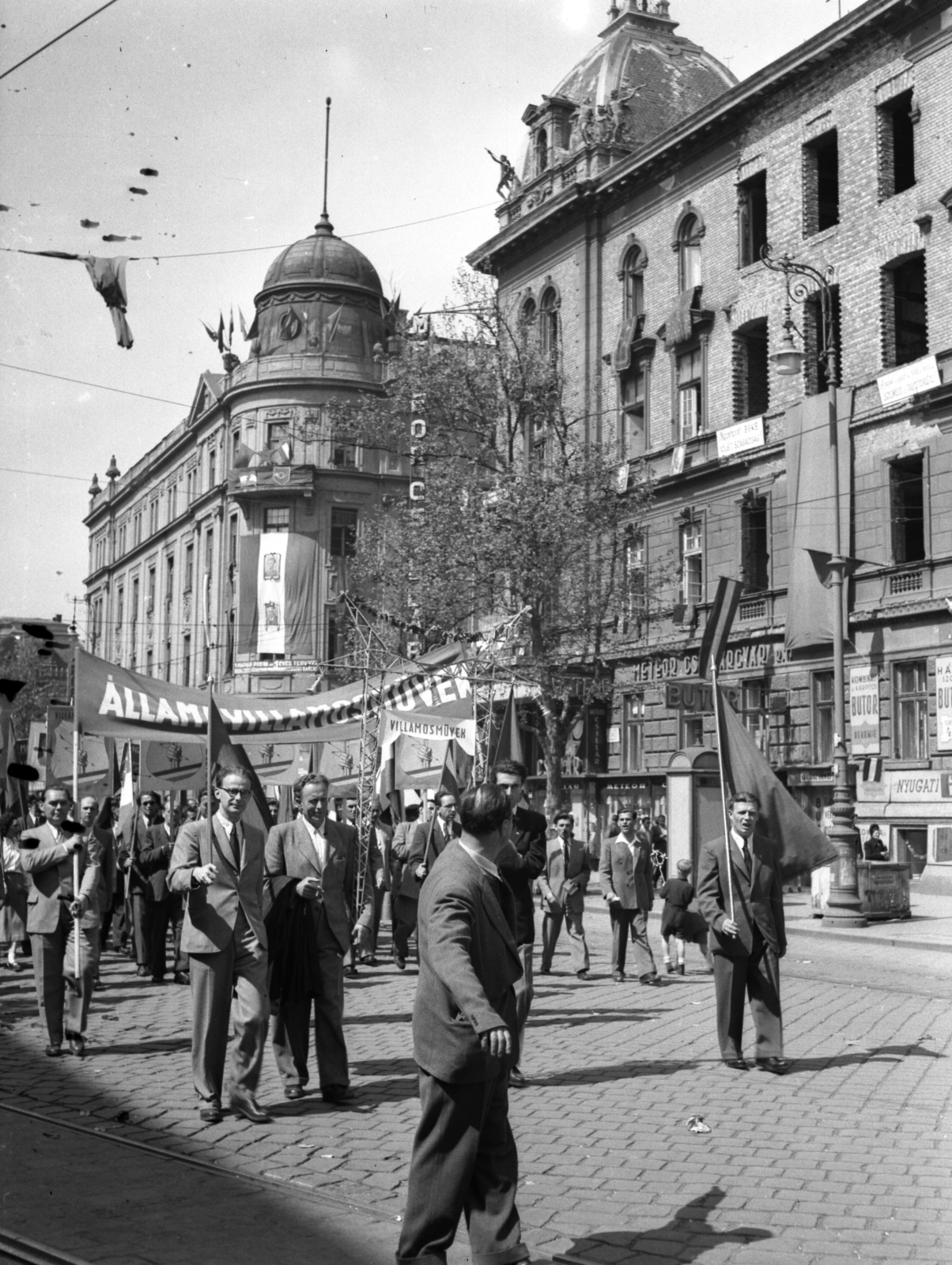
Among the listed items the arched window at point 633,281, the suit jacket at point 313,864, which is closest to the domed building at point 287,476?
the arched window at point 633,281

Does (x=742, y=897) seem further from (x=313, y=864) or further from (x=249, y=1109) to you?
(x=249, y=1109)

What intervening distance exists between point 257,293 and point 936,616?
46855 mm

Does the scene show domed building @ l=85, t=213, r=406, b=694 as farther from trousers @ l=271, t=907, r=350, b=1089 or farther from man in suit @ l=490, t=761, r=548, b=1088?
trousers @ l=271, t=907, r=350, b=1089

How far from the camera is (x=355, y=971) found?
52.5 ft

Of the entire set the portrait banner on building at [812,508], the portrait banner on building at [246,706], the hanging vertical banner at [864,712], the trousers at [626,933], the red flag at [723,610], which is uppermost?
the portrait banner on building at [812,508]

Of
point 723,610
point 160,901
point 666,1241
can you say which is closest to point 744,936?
point 666,1241

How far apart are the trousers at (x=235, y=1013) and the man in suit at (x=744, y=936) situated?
9.76 feet

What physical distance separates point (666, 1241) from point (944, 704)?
2474 centimetres

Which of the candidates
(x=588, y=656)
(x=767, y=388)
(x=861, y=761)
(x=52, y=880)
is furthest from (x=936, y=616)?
(x=52, y=880)

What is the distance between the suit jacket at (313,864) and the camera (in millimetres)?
9047

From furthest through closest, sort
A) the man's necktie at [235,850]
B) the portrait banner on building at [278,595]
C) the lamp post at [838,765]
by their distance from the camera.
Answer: the portrait banner on building at [278,595], the lamp post at [838,765], the man's necktie at [235,850]

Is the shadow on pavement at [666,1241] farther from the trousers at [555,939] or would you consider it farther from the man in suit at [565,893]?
the trousers at [555,939]

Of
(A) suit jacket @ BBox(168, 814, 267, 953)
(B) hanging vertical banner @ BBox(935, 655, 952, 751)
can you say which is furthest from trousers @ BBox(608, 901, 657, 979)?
(B) hanging vertical banner @ BBox(935, 655, 952, 751)

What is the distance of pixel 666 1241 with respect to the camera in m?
5.88
